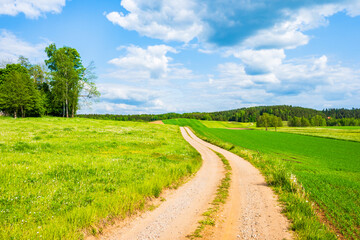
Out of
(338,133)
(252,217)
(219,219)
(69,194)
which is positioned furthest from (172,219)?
(338,133)

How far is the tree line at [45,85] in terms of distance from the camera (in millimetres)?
47469

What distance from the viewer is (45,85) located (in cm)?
6300

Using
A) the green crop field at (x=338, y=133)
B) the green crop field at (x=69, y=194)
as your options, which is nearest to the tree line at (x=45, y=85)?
the green crop field at (x=69, y=194)

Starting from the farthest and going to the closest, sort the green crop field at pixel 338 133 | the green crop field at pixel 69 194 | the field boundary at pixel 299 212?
the green crop field at pixel 338 133 → the field boundary at pixel 299 212 → the green crop field at pixel 69 194

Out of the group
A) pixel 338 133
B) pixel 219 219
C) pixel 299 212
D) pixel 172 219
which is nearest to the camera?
pixel 172 219

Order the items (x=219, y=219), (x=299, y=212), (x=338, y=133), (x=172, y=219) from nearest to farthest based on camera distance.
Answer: (x=172, y=219)
(x=219, y=219)
(x=299, y=212)
(x=338, y=133)

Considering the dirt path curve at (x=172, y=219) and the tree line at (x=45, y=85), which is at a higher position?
the tree line at (x=45, y=85)

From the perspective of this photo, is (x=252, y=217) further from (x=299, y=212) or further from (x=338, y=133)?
(x=338, y=133)

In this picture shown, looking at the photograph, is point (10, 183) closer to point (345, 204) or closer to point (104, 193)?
point (104, 193)

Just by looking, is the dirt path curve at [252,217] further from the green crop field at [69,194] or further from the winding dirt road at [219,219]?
the green crop field at [69,194]

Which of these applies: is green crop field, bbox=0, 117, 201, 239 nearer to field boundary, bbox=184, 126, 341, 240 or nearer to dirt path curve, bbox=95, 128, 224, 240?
dirt path curve, bbox=95, 128, 224, 240

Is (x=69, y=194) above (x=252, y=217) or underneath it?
above

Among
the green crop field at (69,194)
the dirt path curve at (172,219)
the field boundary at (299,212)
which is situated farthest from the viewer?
the field boundary at (299,212)


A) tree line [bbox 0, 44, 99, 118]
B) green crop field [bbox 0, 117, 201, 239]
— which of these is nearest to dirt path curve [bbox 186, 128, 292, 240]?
green crop field [bbox 0, 117, 201, 239]
